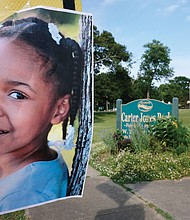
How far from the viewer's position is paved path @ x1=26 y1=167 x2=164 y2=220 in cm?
385

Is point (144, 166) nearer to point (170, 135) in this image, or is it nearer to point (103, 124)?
point (170, 135)

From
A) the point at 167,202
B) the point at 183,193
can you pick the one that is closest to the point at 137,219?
the point at 167,202

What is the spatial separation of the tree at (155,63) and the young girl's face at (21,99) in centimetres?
4982

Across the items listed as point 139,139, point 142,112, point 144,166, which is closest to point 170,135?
point 139,139

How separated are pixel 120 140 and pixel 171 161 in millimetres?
1794

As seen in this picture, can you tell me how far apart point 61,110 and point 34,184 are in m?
0.45

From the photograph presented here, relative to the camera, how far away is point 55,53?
1.73 meters

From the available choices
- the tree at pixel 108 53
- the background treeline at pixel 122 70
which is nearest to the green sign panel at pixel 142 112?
the background treeline at pixel 122 70

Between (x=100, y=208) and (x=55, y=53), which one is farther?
(x=100, y=208)

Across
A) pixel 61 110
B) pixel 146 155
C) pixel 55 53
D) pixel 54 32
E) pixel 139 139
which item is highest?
pixel 54 32

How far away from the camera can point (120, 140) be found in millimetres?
7789

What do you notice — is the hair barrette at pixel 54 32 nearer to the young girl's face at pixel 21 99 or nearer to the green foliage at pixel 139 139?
the young girl's face at pixel 21 99

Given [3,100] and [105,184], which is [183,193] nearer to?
[105,184]

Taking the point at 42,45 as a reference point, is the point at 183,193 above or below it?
below
